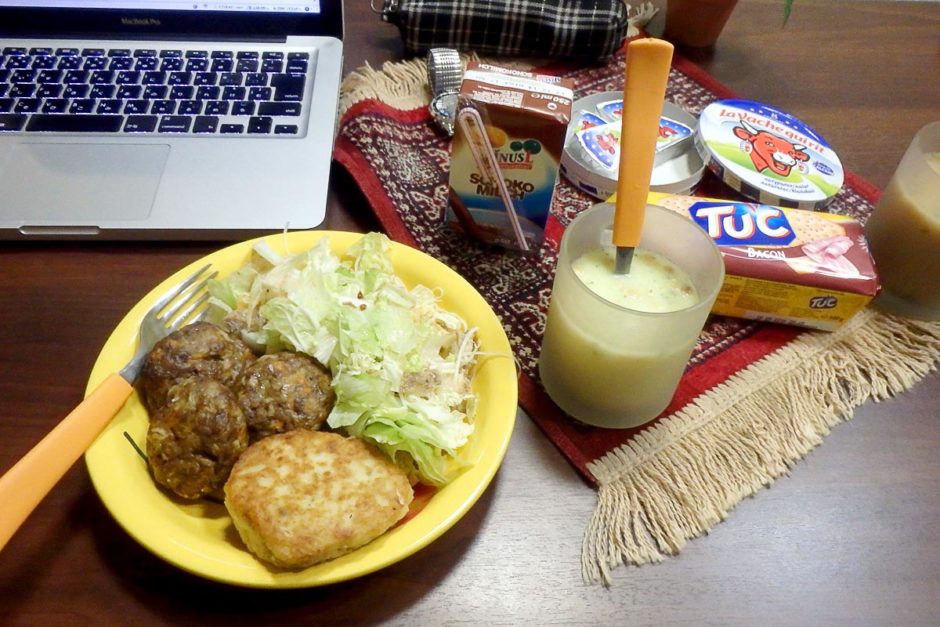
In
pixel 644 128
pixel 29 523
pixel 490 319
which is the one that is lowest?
pixel 29 523

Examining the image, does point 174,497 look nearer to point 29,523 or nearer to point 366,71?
point 29,523

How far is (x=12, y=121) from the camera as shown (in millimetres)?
939

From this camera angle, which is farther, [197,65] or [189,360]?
[197,65]

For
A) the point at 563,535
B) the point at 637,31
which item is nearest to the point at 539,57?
the point at 637,31

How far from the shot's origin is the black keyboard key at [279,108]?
98 cm

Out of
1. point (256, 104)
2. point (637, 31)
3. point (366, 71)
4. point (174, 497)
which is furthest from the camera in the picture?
point (637, 31)

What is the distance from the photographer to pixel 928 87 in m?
1.24

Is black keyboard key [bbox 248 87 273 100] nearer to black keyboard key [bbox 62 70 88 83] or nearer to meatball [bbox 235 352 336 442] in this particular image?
black keyboard key [bbox 62 70 88 83]

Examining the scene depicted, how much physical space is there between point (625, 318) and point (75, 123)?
2.71 ft

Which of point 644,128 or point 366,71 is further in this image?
point 366,71

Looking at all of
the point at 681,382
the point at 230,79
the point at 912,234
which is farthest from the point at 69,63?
the point at 912,234

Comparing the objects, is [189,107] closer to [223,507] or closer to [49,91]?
[49,91]

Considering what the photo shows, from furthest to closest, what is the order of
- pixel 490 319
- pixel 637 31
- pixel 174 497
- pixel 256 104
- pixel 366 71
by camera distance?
pixel 637 31 < pixel 366 71 < pixel 256 104 < pixel 490 319 < pixel 174 497

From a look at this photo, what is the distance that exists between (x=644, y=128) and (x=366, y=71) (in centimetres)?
70
